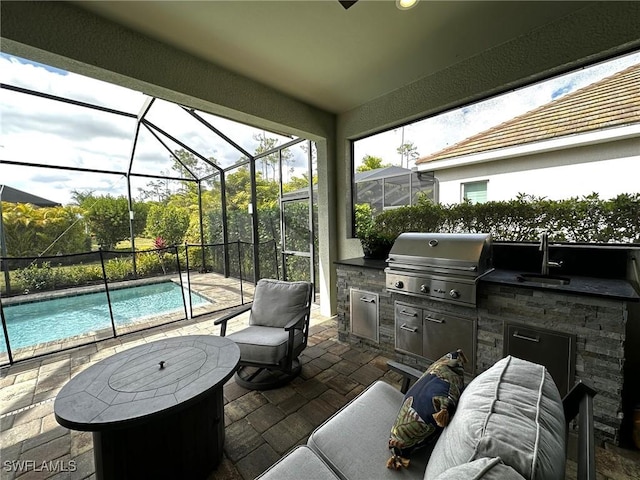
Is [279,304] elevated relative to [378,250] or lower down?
lower down

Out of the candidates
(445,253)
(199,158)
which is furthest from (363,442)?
(199,158)

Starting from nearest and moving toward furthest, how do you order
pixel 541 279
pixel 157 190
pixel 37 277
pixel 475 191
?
pixel 541 279
pixel 475 191
pixel 37 277
pixel 157 190

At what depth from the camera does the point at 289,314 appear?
277 cm

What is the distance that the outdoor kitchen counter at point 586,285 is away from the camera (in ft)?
5.38

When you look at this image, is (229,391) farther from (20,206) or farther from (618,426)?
(20,206)

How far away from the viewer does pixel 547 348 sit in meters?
1.87

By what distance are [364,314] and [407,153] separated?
2153 mm

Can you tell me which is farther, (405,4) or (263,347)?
(263,347)

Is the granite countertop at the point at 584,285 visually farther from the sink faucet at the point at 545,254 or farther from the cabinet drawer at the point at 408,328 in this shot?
the cabinet drawer at the point at 408,328

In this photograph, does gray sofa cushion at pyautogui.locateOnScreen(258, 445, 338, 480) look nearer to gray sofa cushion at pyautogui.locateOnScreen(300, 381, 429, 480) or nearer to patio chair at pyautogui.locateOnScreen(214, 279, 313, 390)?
gray sofa cushion at pyautogui.locateOnScreen(300, 381, 429, 480)

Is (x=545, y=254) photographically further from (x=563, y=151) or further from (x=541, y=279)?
(x=563, y=151)

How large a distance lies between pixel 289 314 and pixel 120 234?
6271 mm

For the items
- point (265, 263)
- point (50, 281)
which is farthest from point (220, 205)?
point (50, 281)

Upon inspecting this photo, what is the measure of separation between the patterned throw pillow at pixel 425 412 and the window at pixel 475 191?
2.26 meters
